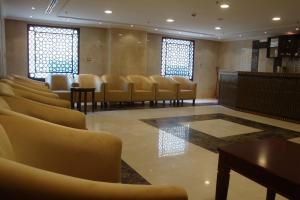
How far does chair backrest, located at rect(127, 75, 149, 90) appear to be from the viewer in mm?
8336

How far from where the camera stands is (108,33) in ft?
28.6

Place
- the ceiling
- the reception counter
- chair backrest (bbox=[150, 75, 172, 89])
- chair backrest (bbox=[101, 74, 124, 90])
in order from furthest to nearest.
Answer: chair backrest (bbox=[150, 75, 172, 89]), chair backrest (bbox=[101, 74, 124, 90]), the reception counter, the ceiling

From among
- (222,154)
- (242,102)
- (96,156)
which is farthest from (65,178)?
(242,102)

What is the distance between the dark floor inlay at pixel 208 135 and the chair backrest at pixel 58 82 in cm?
303

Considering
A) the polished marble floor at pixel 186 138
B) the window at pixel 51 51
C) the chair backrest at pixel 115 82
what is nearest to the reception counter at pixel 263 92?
the polished marble floor at pixel 186 138

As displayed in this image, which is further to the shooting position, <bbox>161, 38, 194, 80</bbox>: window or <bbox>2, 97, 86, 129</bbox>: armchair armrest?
<bbox>161, 38, 194, 80</bbox>: window

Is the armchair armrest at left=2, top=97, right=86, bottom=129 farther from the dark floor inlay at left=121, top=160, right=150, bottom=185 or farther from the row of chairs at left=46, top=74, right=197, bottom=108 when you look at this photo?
the row of chairs at left=46, top=74, right=197, bottom=108

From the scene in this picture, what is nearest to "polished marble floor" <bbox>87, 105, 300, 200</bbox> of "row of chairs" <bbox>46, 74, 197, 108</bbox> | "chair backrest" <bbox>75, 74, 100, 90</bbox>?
"row of chairs" <bbox>46, 74, 197, 108</bbox>

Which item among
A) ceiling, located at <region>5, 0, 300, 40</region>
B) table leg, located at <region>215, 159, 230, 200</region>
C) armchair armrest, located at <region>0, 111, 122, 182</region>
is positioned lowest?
table leg, located at <region>215, 159, 230, 200</region>

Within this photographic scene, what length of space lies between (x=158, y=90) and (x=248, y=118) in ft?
9.31

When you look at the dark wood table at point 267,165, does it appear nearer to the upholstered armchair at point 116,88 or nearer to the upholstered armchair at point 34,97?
the upholstered armchair at point 34,97

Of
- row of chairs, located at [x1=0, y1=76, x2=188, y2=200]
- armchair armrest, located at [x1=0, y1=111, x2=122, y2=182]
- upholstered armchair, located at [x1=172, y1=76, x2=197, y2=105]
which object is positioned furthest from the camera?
upholstered armchair, located at [x1=172, y1=76, x2=197, y2=105]

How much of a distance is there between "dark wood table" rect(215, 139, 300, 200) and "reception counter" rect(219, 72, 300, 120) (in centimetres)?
421

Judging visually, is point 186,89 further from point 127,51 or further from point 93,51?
point 93,51
